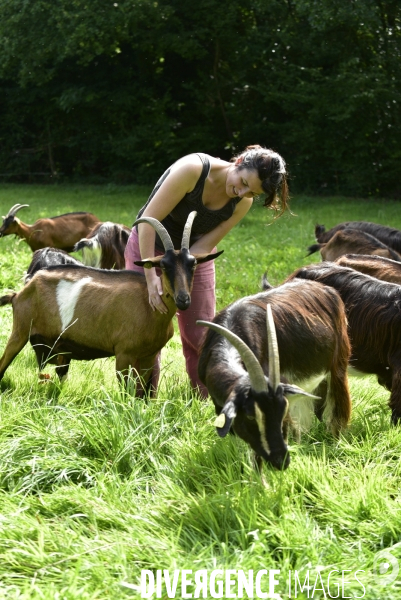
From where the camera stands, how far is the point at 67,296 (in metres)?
5.12

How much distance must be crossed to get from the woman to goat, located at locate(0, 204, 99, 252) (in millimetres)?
7397

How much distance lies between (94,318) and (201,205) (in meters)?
1.11

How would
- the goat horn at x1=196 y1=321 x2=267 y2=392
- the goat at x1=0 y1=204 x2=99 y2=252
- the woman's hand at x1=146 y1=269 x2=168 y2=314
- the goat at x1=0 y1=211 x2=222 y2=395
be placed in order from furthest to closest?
the goat at x1=0 y1=204 x2=99 y2=252 < the goat at x1=0 y1=211 x2=222 y2=395 < the woman's hand at x1=146 y1=269 x2=168 y2=314 < the goat horn at x1=196 y1=321 x2=267 y2=392

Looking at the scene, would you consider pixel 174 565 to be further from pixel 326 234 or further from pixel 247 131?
pixel 247 131

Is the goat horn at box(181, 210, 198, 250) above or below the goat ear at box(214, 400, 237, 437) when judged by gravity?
above

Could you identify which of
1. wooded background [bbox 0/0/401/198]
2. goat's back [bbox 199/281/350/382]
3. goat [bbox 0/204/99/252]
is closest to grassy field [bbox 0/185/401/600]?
goat's back [bbox 199/281/350/382]

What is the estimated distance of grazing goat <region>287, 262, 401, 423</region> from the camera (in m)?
4.94

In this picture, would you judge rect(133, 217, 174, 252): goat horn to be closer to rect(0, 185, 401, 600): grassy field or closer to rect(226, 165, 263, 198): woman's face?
rect(226, 165, 263, 198): woman's face

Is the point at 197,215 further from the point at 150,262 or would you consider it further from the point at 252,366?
the point at 252,366

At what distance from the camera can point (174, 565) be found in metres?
2.89

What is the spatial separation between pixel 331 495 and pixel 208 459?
67 centimetres

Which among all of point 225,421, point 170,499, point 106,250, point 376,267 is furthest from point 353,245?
point 225,421

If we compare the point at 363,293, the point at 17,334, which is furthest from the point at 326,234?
the point at 17,334

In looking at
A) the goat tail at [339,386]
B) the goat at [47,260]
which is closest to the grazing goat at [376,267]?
the goat tail at [339,386]
